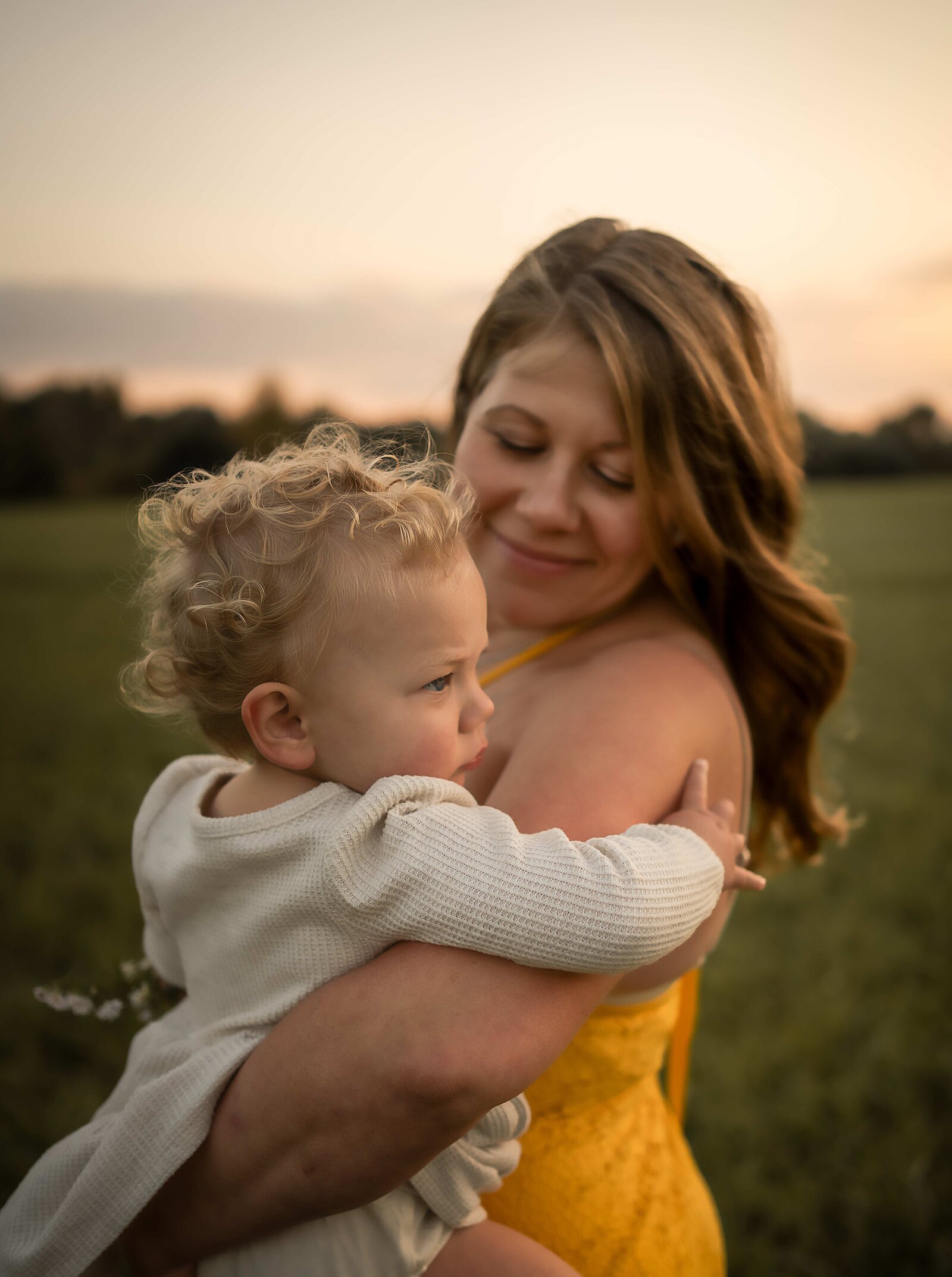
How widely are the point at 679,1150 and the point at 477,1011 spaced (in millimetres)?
1135

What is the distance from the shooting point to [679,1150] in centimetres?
207

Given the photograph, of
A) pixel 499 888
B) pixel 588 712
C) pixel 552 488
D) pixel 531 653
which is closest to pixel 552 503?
pixel 552 488

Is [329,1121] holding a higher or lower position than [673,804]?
lower

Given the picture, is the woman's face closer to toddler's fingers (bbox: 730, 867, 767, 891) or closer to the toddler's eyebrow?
the toddler's eyebrow

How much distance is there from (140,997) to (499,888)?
110cm

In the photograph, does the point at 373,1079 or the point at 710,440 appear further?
the point at 710,440

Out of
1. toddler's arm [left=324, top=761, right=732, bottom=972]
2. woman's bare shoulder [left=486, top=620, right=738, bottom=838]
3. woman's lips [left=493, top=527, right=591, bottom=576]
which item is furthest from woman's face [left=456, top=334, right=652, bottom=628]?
toddler's arm [left=324, top=761, right=732, bottom=972]

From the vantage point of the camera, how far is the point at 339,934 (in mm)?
1372

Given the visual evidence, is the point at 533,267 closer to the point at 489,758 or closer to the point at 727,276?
the point at 727,276

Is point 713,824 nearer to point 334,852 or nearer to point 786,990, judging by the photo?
point 334,852

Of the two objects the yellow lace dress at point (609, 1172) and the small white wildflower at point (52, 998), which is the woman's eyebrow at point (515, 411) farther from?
the small white wildflower at point (52, 998)

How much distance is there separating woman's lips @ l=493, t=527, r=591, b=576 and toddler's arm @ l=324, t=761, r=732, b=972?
896 millimetres

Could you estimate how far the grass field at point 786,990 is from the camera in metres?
3.29

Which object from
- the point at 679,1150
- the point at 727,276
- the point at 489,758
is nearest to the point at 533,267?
the point at 727,276
